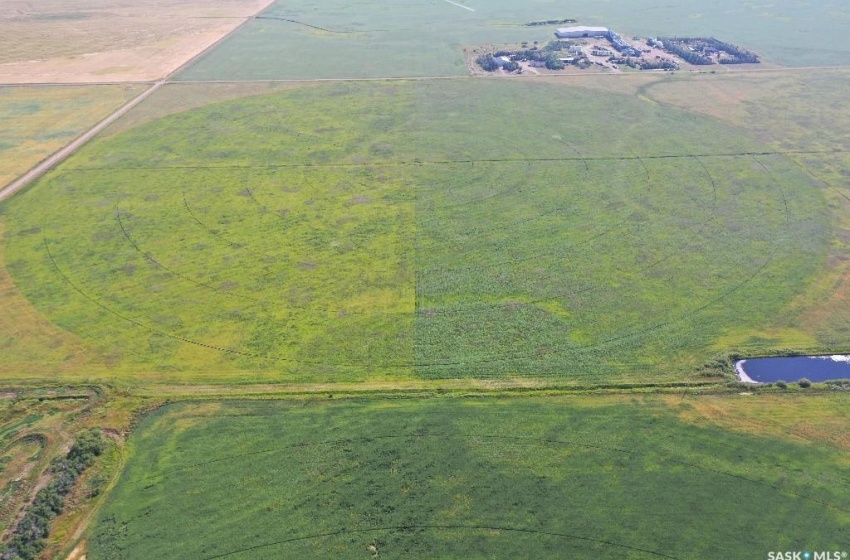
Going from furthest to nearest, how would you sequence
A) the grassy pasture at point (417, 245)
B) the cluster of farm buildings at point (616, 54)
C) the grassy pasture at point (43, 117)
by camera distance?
the cluster of farm buildings at point (616, 54)
the grassy pasture at point (43, 117)
the grassy pasture at point (417, 245)

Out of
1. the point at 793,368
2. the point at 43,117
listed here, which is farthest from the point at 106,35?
the point at 793,368

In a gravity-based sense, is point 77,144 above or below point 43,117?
below

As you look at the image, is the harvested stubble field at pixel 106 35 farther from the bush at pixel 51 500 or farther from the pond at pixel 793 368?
the pond at pixel 793 368

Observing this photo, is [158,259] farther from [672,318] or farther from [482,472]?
[672,318]

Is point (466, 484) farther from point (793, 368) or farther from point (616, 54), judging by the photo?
point (616, 54)
